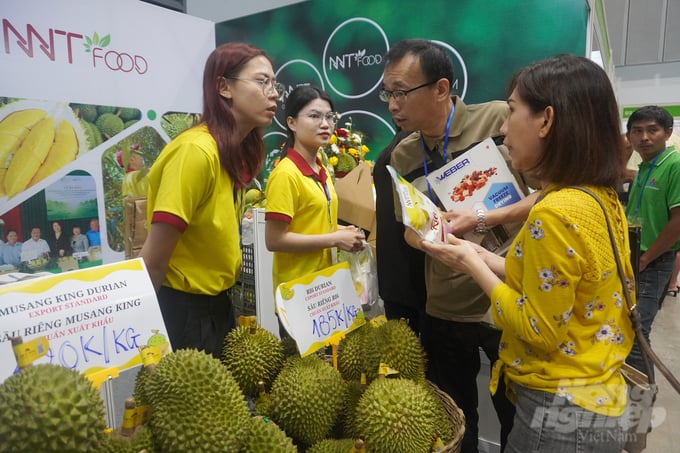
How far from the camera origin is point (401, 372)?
1187 millimetres

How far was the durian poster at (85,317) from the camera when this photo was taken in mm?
822

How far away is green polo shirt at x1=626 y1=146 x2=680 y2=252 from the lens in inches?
120

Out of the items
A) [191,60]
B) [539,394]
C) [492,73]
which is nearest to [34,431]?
[539,394]

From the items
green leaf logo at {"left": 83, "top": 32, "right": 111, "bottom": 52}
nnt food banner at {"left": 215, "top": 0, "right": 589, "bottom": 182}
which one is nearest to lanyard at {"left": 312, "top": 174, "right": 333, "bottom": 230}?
nnt food banner at {"left": 215, "top": 0, "right": 589, "bottom": 182}

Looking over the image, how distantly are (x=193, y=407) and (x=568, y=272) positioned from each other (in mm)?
755

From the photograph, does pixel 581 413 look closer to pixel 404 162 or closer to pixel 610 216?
pixel 610 216

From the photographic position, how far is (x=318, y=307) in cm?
127

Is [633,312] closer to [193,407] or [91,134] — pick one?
[193,407]

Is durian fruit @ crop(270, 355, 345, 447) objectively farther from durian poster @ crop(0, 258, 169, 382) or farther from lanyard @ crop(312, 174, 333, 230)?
lanyard @ crop(312, 174, 333, 230)

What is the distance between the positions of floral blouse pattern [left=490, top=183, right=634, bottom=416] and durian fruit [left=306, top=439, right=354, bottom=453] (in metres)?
0.42

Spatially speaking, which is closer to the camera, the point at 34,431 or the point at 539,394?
the point at 34,431

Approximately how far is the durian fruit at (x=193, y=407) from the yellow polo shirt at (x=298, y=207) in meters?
1.10

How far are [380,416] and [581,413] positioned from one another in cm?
43

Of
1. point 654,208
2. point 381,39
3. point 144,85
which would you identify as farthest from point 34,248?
point 654,208
